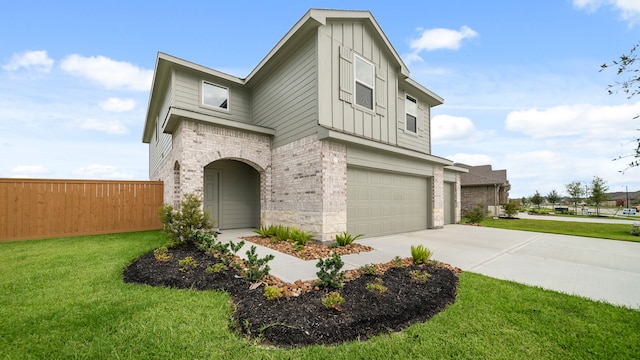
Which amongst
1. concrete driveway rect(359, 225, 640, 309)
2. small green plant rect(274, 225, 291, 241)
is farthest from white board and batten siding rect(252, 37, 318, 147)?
concrete driveway rect(359, 225, 640, 309)

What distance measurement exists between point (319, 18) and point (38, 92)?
1064 cm

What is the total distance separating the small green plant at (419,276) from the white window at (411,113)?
8.44 metres

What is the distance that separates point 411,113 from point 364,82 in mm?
4148

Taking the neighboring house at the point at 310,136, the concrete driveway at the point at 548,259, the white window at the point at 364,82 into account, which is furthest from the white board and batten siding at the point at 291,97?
the concrete driveway at the point at 548,259

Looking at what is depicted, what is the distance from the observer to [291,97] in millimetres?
8516

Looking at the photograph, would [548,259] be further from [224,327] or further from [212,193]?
[212,193]

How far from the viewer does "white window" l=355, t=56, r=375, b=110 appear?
28.8 feet

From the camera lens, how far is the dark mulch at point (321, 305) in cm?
268

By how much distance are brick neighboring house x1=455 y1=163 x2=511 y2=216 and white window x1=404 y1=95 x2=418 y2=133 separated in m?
11.4

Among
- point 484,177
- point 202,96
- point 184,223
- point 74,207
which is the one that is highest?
point 202,96

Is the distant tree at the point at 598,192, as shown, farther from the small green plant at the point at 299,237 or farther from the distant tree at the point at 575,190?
the small green plant at the point at 299,237

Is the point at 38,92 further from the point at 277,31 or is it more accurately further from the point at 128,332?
the point at 128,332

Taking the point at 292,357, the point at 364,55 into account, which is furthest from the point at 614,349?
the point at 364,55

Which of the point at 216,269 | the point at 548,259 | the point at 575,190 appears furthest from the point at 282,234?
the point at 575,190
